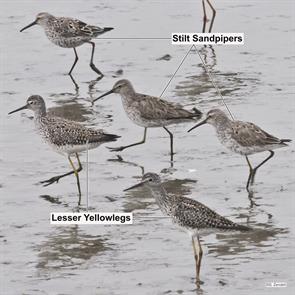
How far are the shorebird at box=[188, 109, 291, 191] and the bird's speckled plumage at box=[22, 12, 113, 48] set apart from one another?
7.68 metres

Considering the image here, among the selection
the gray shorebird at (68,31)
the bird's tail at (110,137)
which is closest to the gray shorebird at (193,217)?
the bird's tail at (110,137)

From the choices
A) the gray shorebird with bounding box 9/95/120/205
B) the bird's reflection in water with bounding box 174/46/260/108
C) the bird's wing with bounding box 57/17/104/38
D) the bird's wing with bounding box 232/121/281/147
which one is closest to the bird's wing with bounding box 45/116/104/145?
the gray shorebird with bounding box 9/95/120/205

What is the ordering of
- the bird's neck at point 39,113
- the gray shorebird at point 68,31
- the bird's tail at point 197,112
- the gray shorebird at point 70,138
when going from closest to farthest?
the gray shorebird at point 70,138
the bird's neck at point 39,113
the bird's tail at point 197,112
the gray shorebird at point 68,31

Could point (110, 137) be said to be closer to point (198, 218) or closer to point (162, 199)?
point (162, 199)

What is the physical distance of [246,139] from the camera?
61.3 ft

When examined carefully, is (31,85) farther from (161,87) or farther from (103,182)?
(103,182)

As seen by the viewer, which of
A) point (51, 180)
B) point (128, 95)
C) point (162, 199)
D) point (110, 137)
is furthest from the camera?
point (128, 95)

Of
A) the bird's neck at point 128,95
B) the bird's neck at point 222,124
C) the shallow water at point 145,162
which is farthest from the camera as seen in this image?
the bird's neck at point 128,95

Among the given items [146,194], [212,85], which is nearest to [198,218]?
[146,194]

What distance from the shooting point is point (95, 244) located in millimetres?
16516

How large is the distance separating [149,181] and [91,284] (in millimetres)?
1835

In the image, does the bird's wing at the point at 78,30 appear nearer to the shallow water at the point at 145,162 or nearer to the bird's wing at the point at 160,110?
the shallow water at the point at 145,162

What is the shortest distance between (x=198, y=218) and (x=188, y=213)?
17 cm

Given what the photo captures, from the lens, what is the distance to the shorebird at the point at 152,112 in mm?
20609
